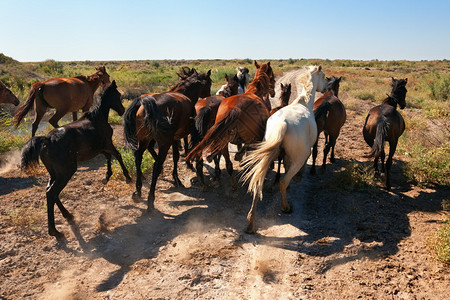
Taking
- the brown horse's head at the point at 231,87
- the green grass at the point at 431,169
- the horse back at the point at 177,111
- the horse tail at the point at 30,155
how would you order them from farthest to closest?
the brown horse's head at the point at 231,87
the green grass at the point at 431,169
the horse back at the point at 177,111
the horse tail at the point at 30,155

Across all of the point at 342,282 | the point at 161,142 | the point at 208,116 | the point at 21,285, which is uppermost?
the point at 208,116

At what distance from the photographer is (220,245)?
4.32 metres

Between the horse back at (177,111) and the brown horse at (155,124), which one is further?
the horse back at (177,111)

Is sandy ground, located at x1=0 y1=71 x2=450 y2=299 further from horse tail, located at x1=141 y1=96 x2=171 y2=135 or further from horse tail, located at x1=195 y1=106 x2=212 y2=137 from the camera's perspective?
horse tail, located at x1=141 y1=96 x2=171 y2=135

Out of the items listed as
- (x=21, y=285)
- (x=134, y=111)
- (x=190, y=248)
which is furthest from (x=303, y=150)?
(x=21, y=285)

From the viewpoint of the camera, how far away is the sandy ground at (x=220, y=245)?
3467 millimetres

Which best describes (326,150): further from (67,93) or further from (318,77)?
(67,93)

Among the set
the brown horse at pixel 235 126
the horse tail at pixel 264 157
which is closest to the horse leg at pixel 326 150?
the brown horse at pixel 235 126

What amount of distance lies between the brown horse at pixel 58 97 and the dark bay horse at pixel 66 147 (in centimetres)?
421

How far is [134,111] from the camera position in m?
5.20

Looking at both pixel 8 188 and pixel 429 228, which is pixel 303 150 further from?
pixel 8 188

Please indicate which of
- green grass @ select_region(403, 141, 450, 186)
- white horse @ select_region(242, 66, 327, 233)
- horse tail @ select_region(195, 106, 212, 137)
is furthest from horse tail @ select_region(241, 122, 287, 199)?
green grass @ select_region(403, 141, 450, 186)

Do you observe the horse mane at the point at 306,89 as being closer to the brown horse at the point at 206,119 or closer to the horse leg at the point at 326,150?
the brown horse at the point at 206,119

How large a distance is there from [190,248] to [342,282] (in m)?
2.12
